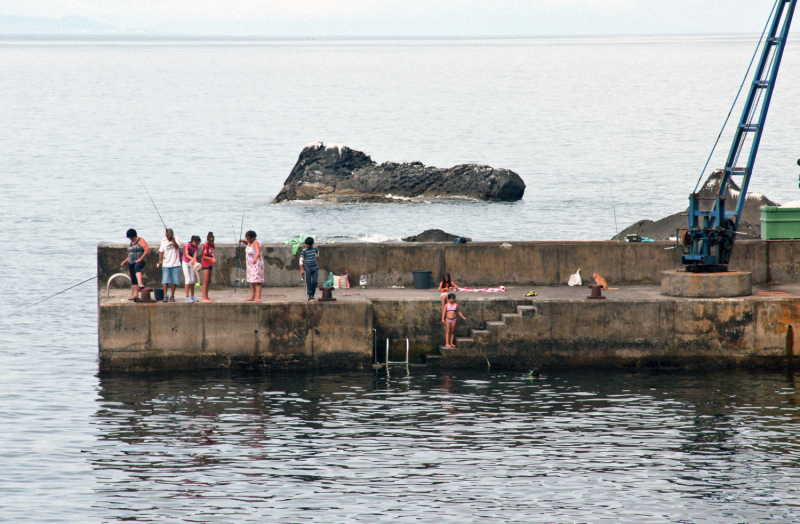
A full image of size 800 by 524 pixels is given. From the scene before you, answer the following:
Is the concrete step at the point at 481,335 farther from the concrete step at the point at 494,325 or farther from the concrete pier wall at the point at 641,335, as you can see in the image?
the concrete step at the point at 494,325

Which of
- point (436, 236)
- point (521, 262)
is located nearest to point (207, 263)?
point (521, 262)

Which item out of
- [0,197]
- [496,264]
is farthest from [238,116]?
[496,264]

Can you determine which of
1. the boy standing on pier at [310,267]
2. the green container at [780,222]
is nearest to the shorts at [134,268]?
the boy standing on pier at [310,267]

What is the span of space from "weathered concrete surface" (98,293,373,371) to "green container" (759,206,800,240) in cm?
1088

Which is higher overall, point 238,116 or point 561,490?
point 238,116

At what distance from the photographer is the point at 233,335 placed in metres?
21.9

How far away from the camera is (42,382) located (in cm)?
2225

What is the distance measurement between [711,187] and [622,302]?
1644cm

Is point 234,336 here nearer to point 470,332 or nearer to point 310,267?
point 310,267

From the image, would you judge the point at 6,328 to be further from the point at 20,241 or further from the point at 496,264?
the point at 20,241

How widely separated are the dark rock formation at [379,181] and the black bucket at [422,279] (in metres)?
37.6

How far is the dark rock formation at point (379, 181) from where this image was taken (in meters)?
62.7

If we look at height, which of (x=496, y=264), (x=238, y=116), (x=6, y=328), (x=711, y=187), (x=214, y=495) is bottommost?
(x=214, y=495)

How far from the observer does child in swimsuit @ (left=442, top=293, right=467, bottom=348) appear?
22234mm
